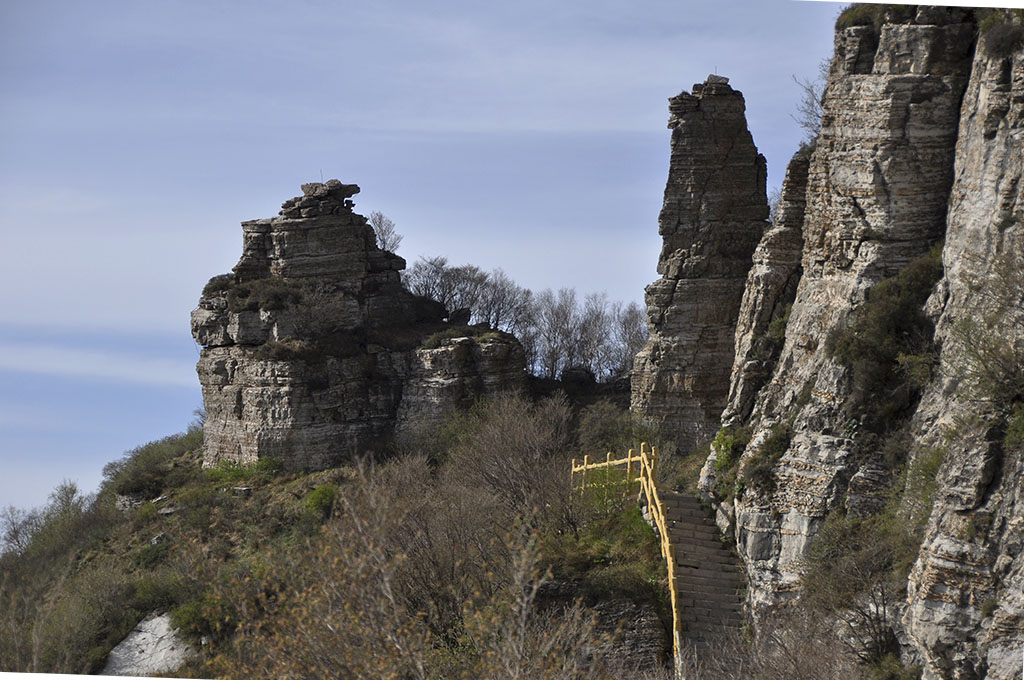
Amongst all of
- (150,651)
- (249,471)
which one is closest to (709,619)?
(150,651)

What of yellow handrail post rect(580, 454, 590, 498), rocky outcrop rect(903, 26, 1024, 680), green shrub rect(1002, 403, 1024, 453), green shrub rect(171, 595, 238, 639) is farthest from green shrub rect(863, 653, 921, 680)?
green shrub rect(171, 595, 238, 639)

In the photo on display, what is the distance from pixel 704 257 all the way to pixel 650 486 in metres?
15.3

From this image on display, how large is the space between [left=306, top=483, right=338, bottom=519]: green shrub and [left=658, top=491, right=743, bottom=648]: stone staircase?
17257 mm

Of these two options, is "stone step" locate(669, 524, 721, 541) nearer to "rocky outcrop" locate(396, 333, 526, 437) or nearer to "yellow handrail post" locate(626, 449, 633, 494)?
"yellow handrail post" locate(626, 449, 633, 494)

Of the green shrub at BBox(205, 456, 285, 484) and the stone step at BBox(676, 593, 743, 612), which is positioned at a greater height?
the green shrub at BBox(205, 456, 285, 484)

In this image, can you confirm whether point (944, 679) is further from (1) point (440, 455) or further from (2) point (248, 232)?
(2) point (248, 232)

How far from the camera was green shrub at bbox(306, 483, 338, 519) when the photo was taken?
4628 centimetres

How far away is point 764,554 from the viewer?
28234mm

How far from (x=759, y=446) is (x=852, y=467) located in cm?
317

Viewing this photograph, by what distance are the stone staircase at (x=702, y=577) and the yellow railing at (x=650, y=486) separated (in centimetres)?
19

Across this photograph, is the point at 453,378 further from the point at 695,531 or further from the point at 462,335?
the point at 695,531

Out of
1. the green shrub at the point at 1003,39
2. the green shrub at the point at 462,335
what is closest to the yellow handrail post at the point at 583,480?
the green shrub at the point at 1003,39

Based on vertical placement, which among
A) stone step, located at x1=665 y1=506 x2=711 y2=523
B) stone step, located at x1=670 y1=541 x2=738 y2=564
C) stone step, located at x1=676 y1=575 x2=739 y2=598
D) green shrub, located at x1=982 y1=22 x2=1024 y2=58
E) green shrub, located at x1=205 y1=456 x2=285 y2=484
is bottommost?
stone step, located at x1=676 y1=575 x2=739 y2=598

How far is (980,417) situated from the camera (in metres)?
22.7
